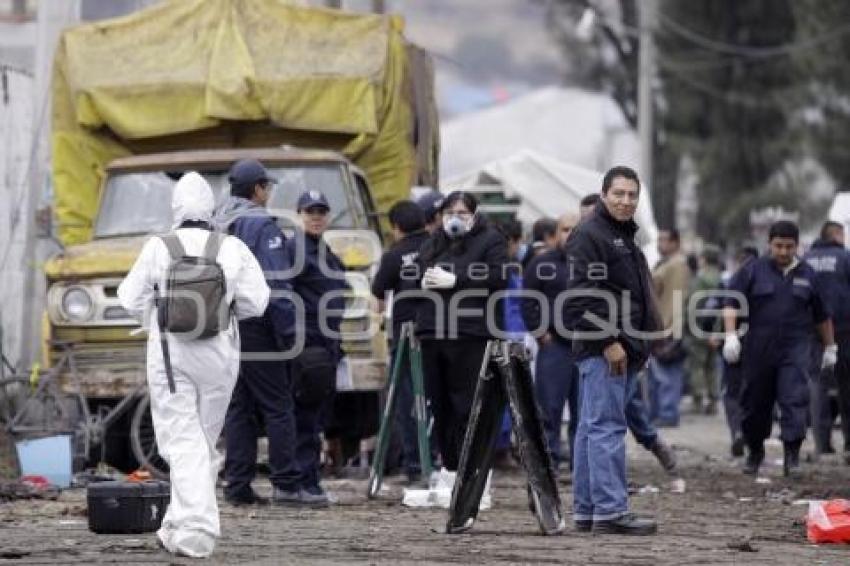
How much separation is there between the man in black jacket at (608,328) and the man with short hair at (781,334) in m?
5.53

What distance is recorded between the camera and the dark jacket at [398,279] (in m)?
17.4

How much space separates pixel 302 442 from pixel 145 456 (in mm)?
2647

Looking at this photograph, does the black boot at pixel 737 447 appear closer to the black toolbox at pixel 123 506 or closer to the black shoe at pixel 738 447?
the black shoe at pixel 738 447

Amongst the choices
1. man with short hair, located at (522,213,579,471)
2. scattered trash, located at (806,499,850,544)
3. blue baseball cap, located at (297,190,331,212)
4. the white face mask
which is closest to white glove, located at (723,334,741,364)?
man with short hair, located at (522,213,579,471)

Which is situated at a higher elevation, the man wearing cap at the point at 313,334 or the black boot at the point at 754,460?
the man wearing cap at the point at 313,334

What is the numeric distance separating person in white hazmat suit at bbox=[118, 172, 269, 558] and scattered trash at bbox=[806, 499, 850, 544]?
332 centimetres

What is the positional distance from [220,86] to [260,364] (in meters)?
5.26

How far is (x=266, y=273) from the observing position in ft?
49.0

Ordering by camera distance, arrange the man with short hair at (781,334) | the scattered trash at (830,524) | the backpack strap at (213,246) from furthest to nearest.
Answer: the man with short hair at (781,334) → the scattered trash at (830,524) → the backpack strap at (213,246)

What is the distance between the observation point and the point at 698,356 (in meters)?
30.7

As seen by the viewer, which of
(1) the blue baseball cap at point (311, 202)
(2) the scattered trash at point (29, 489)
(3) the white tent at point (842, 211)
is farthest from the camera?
(3) the white tent at point (842, 211)

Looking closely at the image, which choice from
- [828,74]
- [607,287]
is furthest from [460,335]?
[828,74]

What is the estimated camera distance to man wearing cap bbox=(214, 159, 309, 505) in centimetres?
1497

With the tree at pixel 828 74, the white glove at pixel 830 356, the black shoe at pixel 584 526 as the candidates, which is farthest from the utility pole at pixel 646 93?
the black shoe at pixel 584 526
